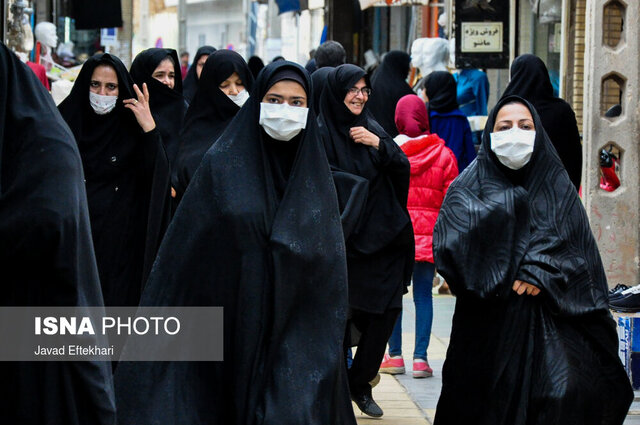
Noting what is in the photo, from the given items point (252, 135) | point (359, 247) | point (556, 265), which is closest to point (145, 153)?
point (359, 247)

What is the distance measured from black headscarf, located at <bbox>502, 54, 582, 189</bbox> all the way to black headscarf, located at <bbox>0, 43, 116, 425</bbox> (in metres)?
4.79

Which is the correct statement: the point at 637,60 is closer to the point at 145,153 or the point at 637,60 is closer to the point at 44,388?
the point at 145,153

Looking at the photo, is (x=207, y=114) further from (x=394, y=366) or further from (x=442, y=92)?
(x=442, y=92)

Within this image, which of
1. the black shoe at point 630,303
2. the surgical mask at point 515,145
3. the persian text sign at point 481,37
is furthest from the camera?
the persian text sign at point 481,37

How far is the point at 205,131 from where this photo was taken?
7.13 m

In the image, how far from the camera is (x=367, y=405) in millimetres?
6848

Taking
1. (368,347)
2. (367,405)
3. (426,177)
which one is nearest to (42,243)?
(368,347)

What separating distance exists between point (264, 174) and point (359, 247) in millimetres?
1971

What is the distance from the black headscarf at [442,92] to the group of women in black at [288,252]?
8.92 ft

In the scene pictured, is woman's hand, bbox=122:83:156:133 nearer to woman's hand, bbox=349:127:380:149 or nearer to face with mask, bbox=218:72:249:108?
face with mask, bbox=218:72:249:108

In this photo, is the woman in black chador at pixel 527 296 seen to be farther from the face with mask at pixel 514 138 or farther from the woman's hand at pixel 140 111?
the woman's hand at pixel 140 111

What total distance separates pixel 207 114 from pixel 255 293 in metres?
2.57

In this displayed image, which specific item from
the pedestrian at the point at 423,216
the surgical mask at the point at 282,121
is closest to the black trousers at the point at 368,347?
the pedestrian at the point at 423,216

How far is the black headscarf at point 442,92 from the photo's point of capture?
9719mm
